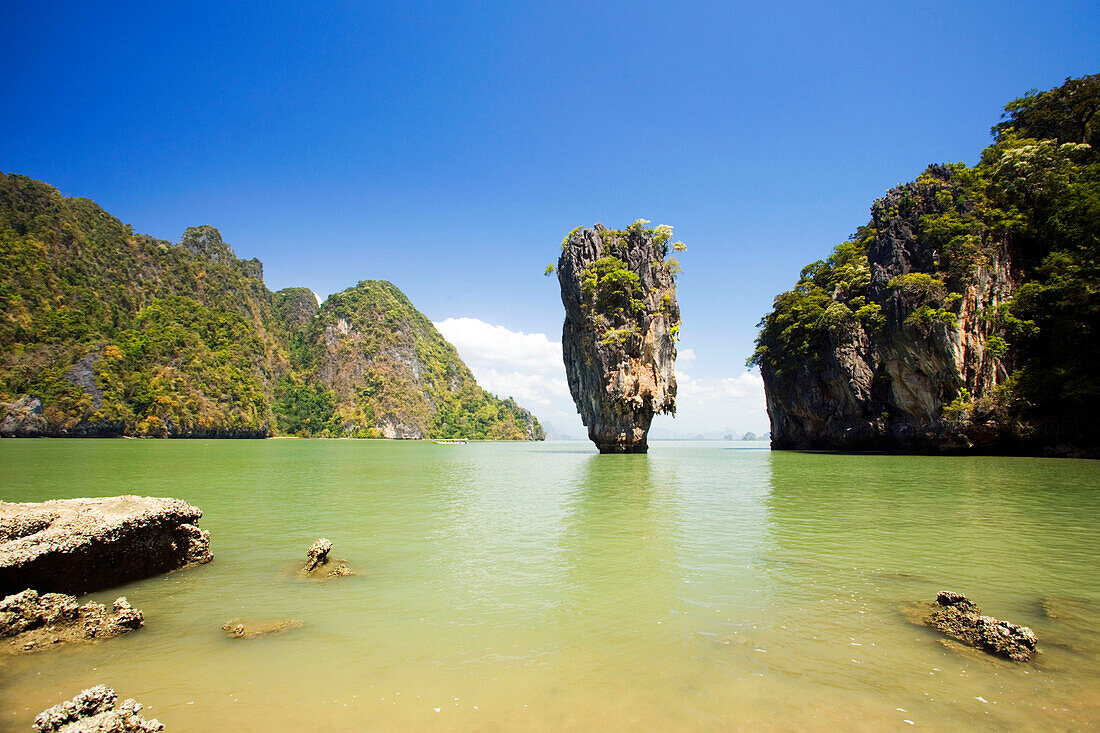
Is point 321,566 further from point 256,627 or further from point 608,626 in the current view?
point 608,626

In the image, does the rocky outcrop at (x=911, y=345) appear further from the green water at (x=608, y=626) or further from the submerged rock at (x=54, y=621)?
the submerged rock at (x=54, y=621)

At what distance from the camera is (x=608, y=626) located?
18.5 ft

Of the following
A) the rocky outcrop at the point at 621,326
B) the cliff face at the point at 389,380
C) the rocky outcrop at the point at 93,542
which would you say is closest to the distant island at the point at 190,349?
the cliff face at the point at 389,380

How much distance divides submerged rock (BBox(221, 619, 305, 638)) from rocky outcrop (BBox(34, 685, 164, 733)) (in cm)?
186

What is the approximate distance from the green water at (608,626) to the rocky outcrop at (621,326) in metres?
27.7

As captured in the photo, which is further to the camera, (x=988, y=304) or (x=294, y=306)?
(x=294, y=306)

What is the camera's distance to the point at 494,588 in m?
7.09

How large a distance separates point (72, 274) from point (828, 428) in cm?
12423

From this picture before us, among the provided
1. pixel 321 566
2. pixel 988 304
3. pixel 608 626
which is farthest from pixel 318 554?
pixel 988 304

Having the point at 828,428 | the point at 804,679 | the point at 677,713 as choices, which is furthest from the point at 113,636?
the point at 828,428

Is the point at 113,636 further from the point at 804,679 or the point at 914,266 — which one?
the point at 914,266

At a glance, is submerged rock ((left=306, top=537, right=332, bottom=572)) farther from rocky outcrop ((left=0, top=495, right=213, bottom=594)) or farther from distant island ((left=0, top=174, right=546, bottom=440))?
distant island ((left=0, top=174, right=546, bottom=440))

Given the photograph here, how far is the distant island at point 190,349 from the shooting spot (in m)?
75.3

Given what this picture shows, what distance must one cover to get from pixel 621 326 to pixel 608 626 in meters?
36.3
